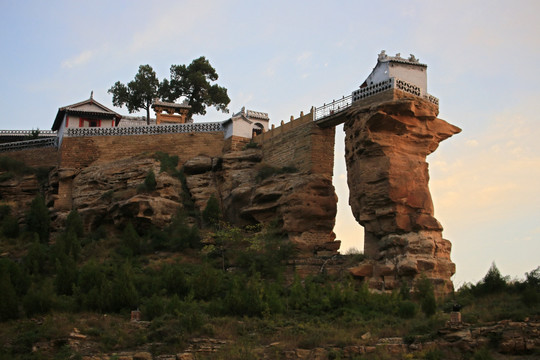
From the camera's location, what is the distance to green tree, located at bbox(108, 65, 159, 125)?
38812 millimetres

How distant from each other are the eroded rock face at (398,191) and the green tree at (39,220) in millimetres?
12497

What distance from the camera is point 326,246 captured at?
26344 mm

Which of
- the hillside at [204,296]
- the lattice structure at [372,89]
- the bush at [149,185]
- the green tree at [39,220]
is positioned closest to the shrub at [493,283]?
the hillside at [204,296]

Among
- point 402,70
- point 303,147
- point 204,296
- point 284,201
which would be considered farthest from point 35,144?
point 402,70

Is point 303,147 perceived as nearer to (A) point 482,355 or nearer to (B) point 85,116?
(B) point 85,116

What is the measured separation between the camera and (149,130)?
3397 cm

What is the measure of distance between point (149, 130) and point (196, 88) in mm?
6397

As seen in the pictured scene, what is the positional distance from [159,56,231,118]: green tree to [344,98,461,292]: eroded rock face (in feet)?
50.5

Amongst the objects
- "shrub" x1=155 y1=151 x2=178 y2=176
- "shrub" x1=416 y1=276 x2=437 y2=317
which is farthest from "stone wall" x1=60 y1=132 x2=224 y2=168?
"shrub" x1=416 y1=276 x2=437 y2=317

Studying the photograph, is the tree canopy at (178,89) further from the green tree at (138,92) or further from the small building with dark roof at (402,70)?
the small building with dark roof at (402,70)

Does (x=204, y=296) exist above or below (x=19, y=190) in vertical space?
below

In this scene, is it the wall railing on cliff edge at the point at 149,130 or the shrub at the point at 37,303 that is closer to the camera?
the shrub at the point at 37,303

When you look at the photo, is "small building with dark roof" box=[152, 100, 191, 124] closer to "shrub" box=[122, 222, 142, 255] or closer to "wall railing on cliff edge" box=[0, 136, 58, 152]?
"wall railing on cliff edge" box=[0, 136, 58, 152]

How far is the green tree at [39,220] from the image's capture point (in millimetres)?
29264
